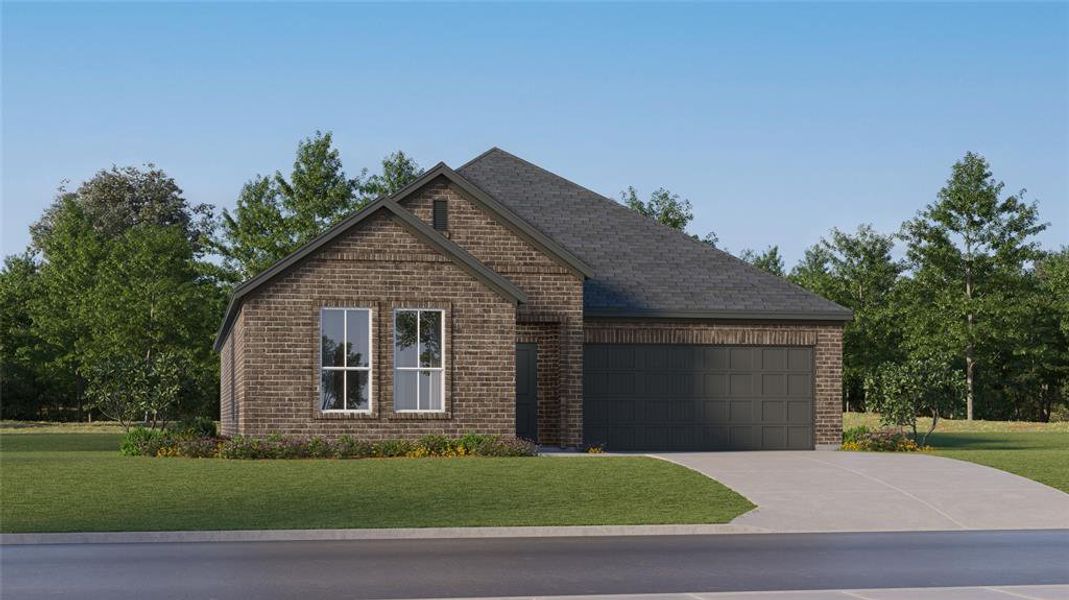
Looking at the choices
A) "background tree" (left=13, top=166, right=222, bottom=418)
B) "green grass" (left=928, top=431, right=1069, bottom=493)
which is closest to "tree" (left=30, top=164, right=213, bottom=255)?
"background tree" (left=13, top=166, right=222, bottom=418)

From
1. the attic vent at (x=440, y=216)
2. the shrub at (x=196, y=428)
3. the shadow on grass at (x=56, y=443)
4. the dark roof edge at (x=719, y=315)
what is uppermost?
the attic vent at (x=440, y=216)

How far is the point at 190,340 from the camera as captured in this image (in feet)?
192

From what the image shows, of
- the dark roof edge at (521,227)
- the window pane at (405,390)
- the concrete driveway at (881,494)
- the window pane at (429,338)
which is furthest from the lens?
the dark roof edge at (521,227)

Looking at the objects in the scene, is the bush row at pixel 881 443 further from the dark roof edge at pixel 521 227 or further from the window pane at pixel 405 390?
the window pane at pixel 405 390

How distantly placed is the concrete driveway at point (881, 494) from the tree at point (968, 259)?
30061 mm

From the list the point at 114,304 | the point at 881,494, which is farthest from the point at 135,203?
the point at 881,494

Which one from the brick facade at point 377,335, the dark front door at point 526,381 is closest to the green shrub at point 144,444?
the brick facade at point 377,335

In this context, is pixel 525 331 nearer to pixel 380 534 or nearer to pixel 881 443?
→ pixel 881 443

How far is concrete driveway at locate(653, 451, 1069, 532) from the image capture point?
1973 centimetres

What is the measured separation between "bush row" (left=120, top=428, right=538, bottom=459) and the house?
662mm

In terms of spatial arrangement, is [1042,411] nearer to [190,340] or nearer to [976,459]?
[190,340]

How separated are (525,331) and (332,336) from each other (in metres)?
4.82

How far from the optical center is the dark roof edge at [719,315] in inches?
1220

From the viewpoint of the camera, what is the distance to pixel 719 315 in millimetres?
31453
